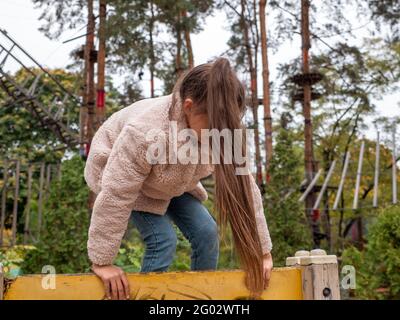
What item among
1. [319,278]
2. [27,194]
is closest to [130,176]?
[319,278]

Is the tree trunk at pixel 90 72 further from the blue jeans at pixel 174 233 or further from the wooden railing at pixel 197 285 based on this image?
the wooden railing at pixel 197 285

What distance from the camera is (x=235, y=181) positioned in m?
1.85

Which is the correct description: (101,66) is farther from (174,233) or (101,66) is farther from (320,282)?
(320,282)

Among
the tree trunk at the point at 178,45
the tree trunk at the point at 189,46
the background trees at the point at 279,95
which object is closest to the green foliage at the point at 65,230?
the background trees at the point at 279,95

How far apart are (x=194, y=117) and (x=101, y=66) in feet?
25.4

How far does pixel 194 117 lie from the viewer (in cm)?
194

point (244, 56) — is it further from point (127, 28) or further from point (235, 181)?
point (235, 181)

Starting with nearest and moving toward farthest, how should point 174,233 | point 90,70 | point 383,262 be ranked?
point 174,233 → point 383,262 → point 90,70

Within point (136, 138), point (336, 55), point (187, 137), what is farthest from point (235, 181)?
point (336, 55)

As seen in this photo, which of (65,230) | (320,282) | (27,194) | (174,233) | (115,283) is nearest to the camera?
(115,283)

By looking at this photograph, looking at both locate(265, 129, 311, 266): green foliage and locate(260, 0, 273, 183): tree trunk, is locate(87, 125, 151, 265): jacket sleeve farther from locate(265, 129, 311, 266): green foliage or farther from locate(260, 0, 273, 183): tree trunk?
locate(260, 0, 273, 183): tree trunk

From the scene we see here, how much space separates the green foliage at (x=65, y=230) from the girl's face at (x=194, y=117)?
4223 millimetres

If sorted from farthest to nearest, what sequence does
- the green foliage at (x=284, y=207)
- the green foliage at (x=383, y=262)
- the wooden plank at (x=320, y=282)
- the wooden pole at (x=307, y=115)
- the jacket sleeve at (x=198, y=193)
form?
the wooden pole at (x=307, y=115) → the green foliage at (x=284, y=207) → the green foliage at (x=383, y=262) → the jacket sleeve at (x=198, y=193) → the wooden plank at (x=320, y=282)

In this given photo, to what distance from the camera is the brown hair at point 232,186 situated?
1815mm
